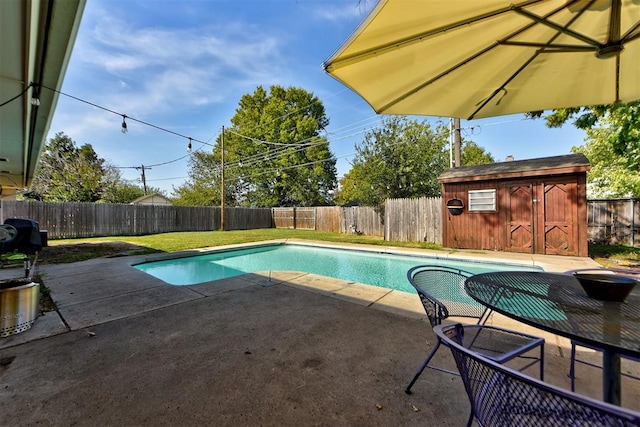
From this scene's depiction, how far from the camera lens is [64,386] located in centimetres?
171

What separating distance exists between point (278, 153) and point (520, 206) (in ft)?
56.7

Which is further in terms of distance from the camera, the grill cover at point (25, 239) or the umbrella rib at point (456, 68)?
the grill cover at point (25, 239)

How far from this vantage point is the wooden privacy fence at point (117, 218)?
33.8 ft

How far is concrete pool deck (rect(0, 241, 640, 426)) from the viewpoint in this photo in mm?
1489

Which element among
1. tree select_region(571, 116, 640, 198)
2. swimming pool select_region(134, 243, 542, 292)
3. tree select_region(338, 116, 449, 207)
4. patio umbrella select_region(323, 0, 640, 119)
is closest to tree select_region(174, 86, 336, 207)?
tree select_region(338, 116, 449, 207)

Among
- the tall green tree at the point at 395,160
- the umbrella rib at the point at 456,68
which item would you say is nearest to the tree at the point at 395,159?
the tall green tree at the point at 395,160

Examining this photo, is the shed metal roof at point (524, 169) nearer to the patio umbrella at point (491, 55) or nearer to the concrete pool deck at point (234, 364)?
the patio umbrella at point (491, 55)

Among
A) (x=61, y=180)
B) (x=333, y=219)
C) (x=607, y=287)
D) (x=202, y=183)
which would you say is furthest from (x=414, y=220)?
(x=202, y=183)

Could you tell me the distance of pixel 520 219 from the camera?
284 inches

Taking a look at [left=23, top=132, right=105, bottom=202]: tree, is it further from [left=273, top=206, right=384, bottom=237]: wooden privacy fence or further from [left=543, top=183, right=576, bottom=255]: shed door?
[left=543, top=183, right=576, bottom=255]: shed door

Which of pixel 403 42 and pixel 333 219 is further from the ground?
pixel 403 42

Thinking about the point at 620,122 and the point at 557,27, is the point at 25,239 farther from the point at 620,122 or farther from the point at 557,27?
the point at 620,122

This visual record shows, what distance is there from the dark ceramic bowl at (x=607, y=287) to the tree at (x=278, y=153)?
19.6m

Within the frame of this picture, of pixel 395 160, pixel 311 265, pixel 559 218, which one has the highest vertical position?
pixel 395 160
